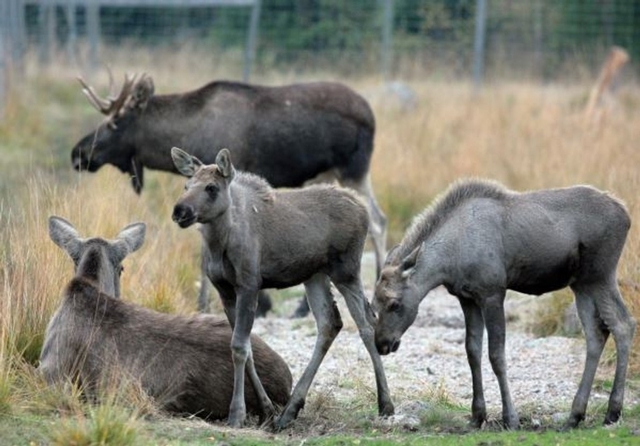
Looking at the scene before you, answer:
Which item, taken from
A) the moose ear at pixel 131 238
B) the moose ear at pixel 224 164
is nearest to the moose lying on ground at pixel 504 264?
the moose ear at pixel 224 164

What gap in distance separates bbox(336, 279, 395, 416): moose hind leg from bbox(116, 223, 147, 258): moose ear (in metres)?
1.52

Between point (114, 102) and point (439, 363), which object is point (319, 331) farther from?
point (114, 102)

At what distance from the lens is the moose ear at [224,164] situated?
909 cm

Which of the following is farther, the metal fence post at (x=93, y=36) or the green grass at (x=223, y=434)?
the metal fence post at (x=93, y=36)

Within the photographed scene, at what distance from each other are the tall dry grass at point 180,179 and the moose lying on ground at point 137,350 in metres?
0.34

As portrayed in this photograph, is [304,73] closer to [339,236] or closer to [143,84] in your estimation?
[143,84]

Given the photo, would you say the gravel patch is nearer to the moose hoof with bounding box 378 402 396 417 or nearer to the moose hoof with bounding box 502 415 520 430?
the moose hoof with bounding box 378 402 396 417

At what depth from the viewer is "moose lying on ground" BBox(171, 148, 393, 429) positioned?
9.17 meters

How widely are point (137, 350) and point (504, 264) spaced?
8.48 ft

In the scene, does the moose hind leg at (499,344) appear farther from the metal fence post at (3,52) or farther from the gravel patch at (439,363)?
the metal fence post at (3,52)

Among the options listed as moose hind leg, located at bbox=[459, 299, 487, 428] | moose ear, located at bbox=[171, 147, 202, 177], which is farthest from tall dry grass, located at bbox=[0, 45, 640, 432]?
moose hind leg, located at bbox=[459, 299, 487, 428]

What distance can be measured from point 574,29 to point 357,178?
53.7 feet

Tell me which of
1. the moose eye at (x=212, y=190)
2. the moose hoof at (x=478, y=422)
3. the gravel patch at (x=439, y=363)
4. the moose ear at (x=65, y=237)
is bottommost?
the gravel patch at (x=439, y=363)

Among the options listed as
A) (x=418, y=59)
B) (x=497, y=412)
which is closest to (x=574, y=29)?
(x=418, y=59)
